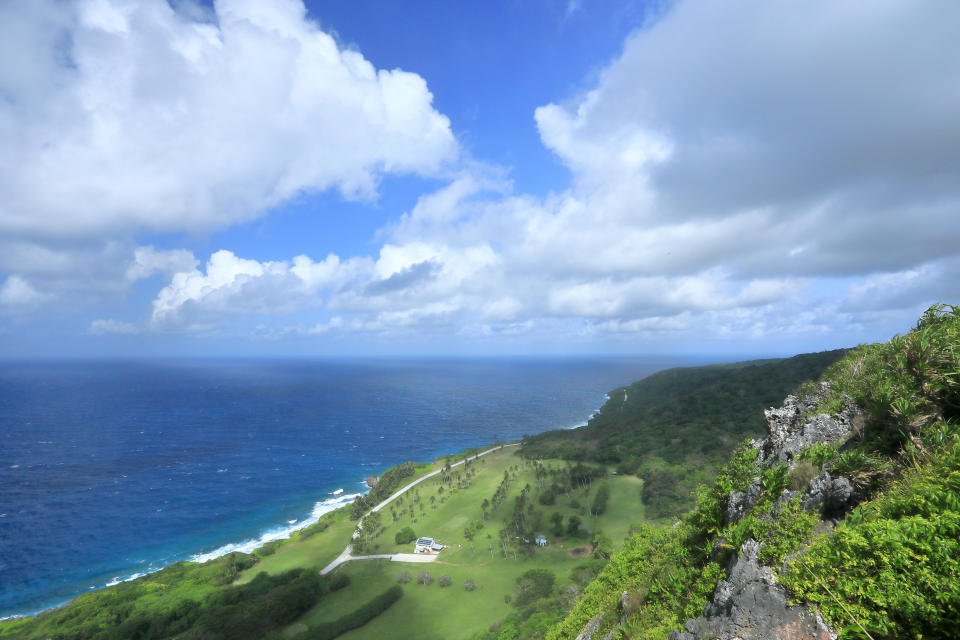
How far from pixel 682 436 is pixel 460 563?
6270 centimetres

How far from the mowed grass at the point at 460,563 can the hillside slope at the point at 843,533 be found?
37.1m

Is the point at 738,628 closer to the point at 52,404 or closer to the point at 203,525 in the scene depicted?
the point at 203,525

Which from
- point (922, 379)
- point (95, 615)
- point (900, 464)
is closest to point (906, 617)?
point (900, 464)

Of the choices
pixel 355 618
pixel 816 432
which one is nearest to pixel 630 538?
pixel 816 432

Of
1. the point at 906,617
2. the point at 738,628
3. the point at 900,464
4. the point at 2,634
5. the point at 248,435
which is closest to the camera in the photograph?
the point at 906,617

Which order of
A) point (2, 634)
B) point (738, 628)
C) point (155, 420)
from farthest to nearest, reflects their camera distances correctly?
point (155, 420) → point (2, 634) → point (738, 628)

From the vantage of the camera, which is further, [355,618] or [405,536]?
[405,536]

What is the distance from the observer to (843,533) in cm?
775

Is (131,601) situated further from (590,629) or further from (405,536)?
(590,629)

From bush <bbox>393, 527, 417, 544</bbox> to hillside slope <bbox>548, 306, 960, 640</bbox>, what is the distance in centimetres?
→ 5839

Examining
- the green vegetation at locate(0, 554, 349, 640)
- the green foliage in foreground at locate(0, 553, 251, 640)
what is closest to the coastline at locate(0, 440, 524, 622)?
the green foliage in foreground at locate(0, 553, 251, 640)

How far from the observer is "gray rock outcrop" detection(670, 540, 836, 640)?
8039 mm

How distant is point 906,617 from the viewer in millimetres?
5961

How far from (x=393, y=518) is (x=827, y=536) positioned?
80.0m
